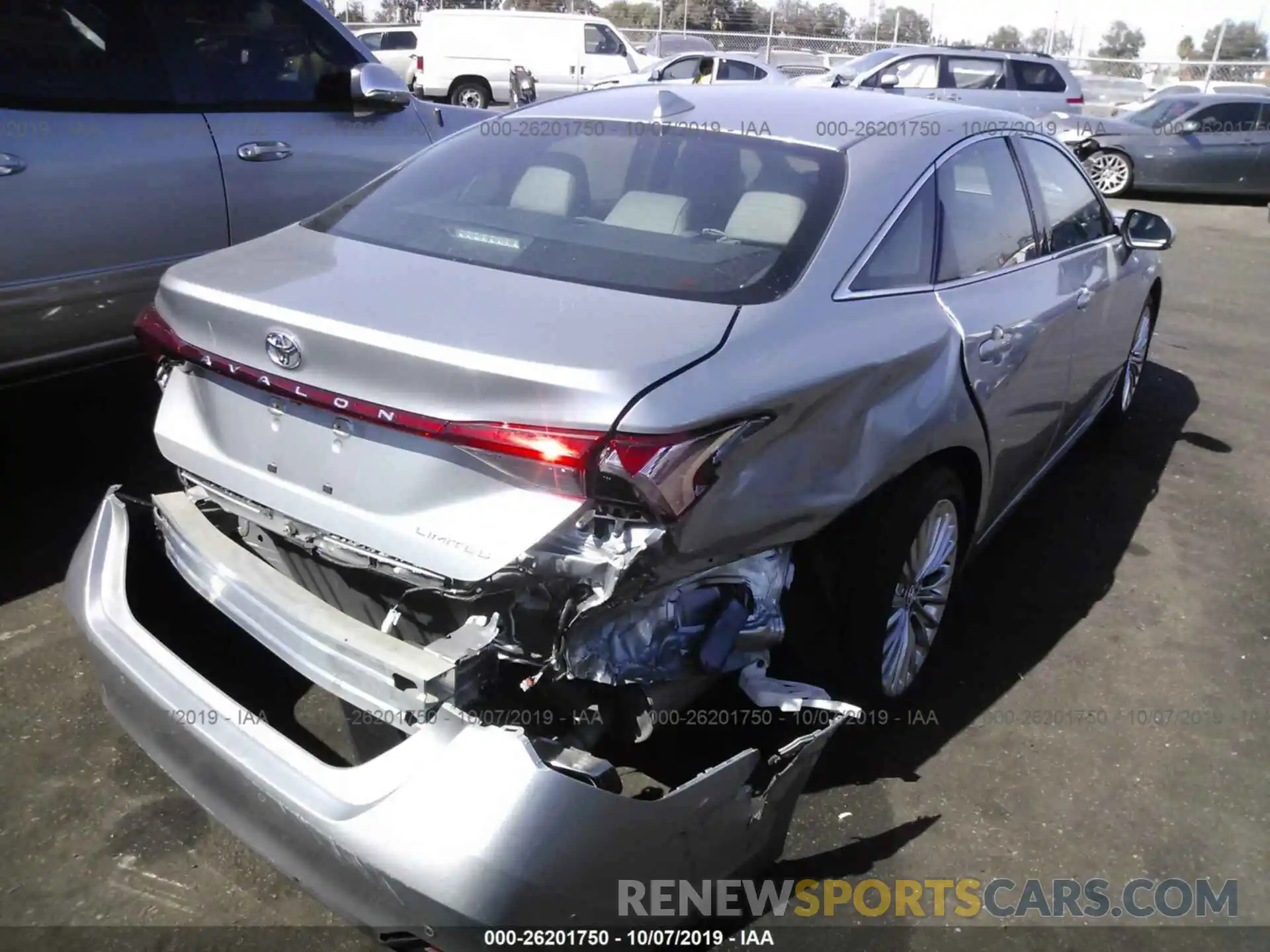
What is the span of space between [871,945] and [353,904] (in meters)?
1.16

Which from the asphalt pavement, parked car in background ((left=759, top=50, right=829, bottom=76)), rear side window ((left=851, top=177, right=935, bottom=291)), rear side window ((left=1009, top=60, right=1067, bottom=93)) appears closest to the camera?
the asphalt pavement

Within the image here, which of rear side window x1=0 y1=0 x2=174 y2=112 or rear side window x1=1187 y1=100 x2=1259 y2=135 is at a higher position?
rear side window x1=0 y1=0 x2=174 y2=112

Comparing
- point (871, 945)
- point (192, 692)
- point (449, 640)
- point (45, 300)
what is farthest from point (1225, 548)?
point (45, 300)

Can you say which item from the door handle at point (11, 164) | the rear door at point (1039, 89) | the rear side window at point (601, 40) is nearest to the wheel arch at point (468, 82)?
the rear side window at point (601, 40)

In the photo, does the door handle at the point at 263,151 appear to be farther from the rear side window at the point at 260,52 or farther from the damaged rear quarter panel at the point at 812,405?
the damaged rear quarter panel at the point at 812,405

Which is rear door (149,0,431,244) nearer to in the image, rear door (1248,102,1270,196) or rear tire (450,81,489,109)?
rear door (1248,102,1270,196)

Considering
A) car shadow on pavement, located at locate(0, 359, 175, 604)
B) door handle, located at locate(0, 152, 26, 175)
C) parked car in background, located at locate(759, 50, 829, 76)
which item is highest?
door handle, located at locate(0, 152, 26, 175)

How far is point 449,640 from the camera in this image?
2031mm

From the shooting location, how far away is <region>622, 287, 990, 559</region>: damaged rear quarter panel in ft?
6.79

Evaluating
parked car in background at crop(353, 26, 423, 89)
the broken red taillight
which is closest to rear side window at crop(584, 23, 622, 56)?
parked car in background at crop(353, 26, 423, 89)

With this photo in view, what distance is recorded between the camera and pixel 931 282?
9.53 feet

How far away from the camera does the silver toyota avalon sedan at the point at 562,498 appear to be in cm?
194

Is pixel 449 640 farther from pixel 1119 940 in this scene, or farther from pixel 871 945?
pixel 1119 940

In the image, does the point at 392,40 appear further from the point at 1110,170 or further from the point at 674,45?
the point at 1110,170
